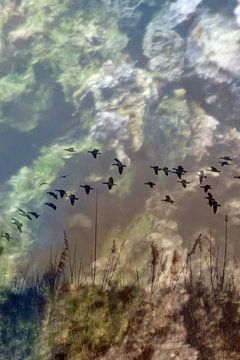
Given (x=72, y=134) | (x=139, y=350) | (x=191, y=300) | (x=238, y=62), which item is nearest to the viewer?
(x=139, y=350)

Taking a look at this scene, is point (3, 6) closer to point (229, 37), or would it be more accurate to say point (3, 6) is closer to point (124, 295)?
point (229, 37)

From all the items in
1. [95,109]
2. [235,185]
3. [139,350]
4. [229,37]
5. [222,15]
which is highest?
[222,15]

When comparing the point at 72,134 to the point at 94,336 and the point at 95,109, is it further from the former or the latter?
the point at 94,336

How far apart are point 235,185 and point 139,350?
6.10m

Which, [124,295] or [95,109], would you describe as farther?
[95,109]

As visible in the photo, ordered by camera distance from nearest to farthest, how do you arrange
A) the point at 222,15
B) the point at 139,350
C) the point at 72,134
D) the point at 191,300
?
the point at 139,350 → the point at 191,300 → the point at 222,15 → the point at 72,134

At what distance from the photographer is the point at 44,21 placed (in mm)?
13281

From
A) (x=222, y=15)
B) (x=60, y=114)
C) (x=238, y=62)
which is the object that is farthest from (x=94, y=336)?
(x=60, y=114)

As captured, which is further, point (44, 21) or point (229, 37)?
point (44, 21)

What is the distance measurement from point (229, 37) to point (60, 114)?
645 centimetres

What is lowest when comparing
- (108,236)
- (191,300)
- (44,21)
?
(191,300)

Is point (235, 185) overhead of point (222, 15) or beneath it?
beneath

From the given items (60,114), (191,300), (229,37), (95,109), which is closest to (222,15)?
(229,37)

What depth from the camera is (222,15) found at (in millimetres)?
10922
